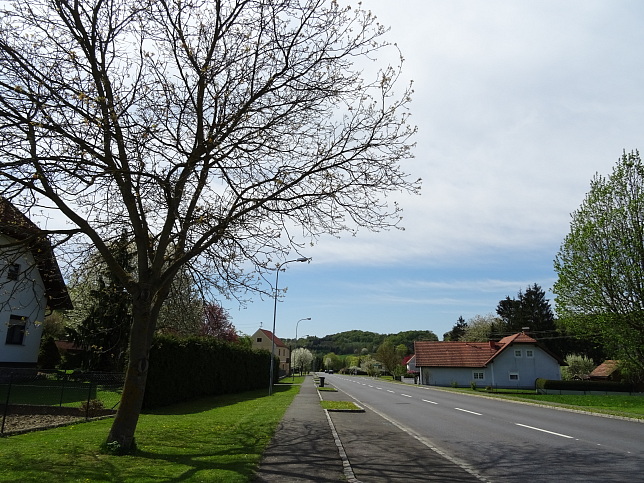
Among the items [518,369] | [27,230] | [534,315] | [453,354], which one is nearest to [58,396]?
[27,230]

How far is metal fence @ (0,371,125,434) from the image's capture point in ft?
52.5

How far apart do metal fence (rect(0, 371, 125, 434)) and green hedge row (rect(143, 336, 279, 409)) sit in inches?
75.6

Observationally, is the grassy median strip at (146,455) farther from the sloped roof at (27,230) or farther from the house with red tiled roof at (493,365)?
the house with red tiled roof at (493,365)

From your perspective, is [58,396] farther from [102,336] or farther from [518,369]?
[518,369]

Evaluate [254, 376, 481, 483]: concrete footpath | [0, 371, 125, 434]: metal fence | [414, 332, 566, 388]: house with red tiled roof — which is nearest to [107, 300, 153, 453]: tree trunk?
[254, 376, 481, 483]: concrete footpath

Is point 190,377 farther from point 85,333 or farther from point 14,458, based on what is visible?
point 14,458

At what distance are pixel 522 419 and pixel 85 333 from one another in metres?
26.0

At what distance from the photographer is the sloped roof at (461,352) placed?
5881 cm

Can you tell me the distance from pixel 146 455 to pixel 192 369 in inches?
613

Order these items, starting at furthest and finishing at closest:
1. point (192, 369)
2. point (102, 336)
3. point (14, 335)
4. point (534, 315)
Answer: point (534, 315)
point (102, 336)
point (14, 335)
point (192, 369)

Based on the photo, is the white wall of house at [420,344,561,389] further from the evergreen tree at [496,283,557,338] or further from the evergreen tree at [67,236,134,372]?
the evergreen tree at [67,236,134,372]

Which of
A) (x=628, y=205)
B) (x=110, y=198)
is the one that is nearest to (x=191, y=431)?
(x=110, y=198)

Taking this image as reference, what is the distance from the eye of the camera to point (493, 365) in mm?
58938

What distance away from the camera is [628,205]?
29.8 m
